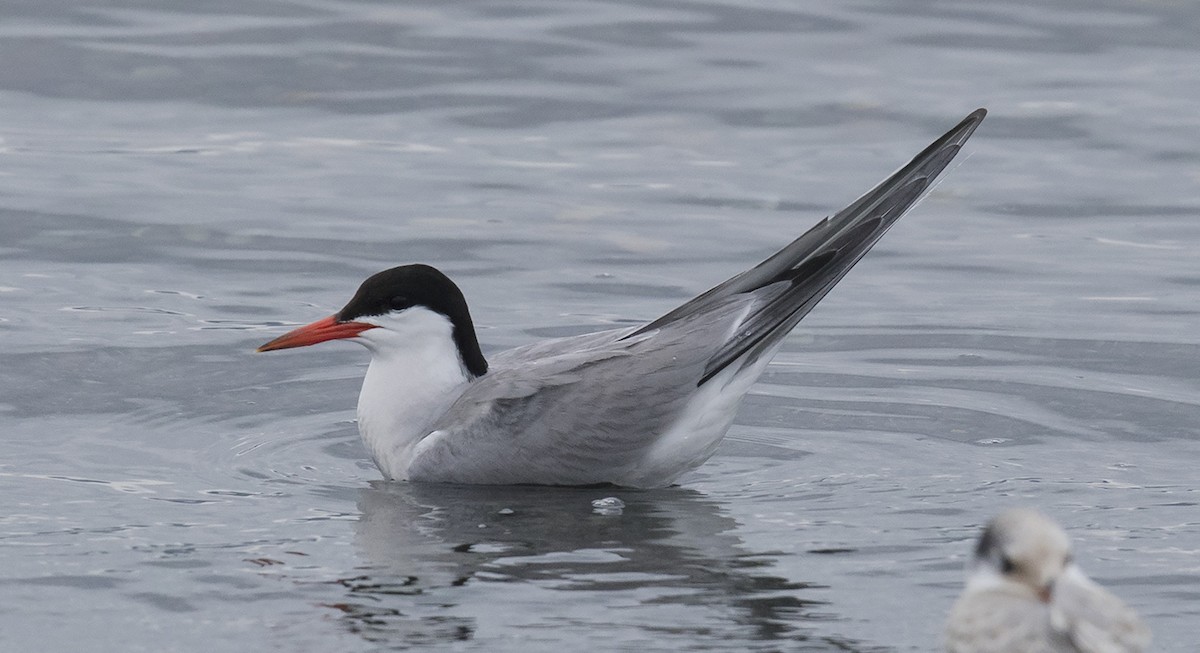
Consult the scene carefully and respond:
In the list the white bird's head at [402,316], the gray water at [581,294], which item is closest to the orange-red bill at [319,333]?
the white bird's head at [402,316]

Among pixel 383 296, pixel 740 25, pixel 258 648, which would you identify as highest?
pixel 740 25

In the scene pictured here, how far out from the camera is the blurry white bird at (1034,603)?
463 centimetres

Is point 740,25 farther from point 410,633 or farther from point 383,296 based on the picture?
point 410,633

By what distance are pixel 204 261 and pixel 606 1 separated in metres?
6.10

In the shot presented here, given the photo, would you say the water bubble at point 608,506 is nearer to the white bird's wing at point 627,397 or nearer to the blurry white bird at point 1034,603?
the white bird's wing at point 627,397

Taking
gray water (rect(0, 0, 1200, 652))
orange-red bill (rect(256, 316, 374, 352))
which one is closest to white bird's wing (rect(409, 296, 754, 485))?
gray water (rect(0, 0, 1200, 652))

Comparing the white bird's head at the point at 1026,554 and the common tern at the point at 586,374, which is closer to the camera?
the white bird's head at the point at 1026,554

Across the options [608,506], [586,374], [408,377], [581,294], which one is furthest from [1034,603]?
[581,294]

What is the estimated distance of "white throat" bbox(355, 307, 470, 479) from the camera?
8.02m

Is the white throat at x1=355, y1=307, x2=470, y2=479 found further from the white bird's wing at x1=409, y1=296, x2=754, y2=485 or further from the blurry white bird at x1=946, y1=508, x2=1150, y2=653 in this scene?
the blurry white bird at x1=946, y1=508, x2=1150, y2=653

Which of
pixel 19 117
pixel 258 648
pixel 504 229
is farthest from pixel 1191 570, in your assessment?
pixel 19 117

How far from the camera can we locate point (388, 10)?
51.8 ft

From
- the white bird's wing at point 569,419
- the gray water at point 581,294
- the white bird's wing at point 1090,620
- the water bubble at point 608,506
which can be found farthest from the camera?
the white bird's wing at point 569,419

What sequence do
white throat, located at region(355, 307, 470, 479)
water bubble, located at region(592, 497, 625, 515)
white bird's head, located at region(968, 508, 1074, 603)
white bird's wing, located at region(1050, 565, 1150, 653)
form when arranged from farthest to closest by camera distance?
1. white throat, located at region(355, 307, 470, 479)
2. water bubble, located at region(592, 497, 625, 515)
3. white bird's head, located at region(968, 508, 1074, 603)
4. white bird's wing, located at region(1050, 565, 1150, 653)
